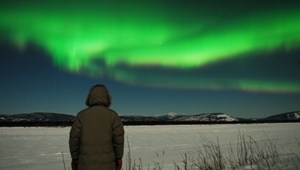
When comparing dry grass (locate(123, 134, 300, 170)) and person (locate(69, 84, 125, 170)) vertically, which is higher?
person (locate(69, 84, 125, 170))

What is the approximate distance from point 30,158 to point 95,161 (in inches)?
459

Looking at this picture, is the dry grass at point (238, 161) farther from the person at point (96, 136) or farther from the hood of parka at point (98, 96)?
the hood of parka at point (98, 96)

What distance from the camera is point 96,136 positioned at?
173 inches

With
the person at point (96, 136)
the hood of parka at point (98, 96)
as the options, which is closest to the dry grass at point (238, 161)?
the person at point (96, 136)

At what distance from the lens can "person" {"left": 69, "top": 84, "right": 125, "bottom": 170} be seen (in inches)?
171

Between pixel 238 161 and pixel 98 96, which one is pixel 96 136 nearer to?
pixel 98 96

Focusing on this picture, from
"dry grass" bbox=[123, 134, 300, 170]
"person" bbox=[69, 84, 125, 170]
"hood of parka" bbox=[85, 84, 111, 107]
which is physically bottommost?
"dry grass" bbox=[123, 134, 300, 170]

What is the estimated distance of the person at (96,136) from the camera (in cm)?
436

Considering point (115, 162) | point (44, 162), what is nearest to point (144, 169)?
point (44, 162)

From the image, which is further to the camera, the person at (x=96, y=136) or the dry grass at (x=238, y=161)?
the dry grass at (x=238, y=161)

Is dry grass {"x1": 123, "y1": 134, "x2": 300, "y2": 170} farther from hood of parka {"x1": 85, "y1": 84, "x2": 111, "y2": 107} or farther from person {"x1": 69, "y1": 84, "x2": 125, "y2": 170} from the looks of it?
hood of parka {"x1": 85, "y1": 84, "x2": 111, "y2": 107}

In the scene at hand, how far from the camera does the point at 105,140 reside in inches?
173

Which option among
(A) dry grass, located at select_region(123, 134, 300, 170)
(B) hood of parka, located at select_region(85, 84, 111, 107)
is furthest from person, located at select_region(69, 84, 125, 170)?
(A) dry grass, located at select_region(123, 134, 300, 170)

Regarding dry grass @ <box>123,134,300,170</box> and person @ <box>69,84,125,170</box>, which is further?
dry grass @ <box>123,134,300,170</box>
